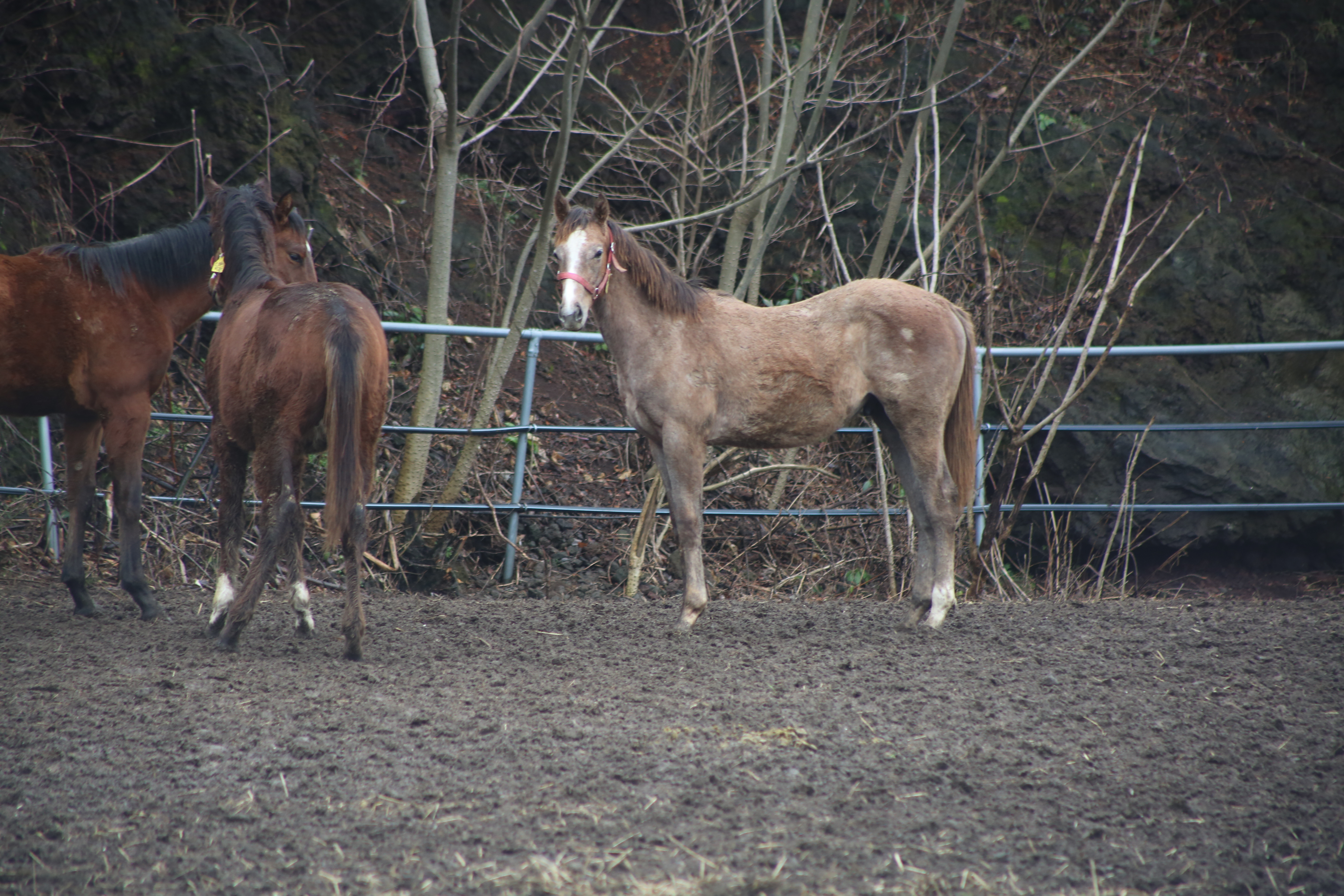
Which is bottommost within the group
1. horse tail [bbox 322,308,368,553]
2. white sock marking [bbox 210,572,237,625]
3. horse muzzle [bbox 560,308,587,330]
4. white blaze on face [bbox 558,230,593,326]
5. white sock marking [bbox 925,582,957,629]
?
white sock marking [bbox 210,572,237,625]

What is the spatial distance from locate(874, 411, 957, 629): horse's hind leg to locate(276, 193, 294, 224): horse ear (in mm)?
3038

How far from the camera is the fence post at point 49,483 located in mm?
5430

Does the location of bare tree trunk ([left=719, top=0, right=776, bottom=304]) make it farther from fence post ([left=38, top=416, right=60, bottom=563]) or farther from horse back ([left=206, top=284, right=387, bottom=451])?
fence post ([left=38, top=416, right=60, bottom=563])

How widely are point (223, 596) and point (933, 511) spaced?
3.32 meters

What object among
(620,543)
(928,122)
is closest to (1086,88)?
(928,122)

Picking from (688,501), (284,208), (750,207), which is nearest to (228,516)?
(284,208)

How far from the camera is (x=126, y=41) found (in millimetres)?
6895

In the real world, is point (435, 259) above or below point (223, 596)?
above

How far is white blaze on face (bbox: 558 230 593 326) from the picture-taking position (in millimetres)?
4117

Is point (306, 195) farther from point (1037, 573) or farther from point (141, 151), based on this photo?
point (1037, 573)

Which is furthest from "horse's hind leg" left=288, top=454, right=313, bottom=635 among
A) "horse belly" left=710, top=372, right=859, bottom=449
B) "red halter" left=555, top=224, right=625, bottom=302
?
"horse belly" left=710, top=372, right=859, bottom=449

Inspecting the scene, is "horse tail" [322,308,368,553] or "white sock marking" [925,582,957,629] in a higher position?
"horse tail" [322,308,368,553]

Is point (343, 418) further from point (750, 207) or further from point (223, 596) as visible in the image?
point (750, 207)

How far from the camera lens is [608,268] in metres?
4.36
